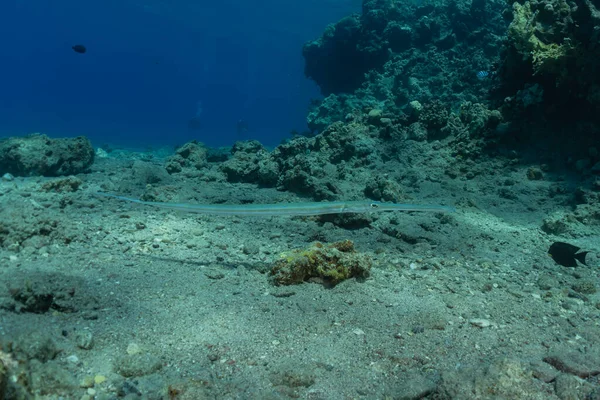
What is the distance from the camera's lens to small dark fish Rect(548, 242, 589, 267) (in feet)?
18.8

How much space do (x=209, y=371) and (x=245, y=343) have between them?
0.50m

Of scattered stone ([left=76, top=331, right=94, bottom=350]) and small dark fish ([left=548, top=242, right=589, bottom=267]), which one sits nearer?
scattered stone ([left=76, top=331, right=94, bottom=350])

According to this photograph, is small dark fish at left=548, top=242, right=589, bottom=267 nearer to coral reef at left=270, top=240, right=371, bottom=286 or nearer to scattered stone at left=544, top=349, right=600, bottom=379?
scattered stone at left=544, top=349, right=600, bottom=379

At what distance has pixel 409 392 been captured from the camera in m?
2.85

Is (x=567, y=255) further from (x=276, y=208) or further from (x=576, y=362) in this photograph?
(x=276, y=208)

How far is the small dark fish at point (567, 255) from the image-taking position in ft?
18.8

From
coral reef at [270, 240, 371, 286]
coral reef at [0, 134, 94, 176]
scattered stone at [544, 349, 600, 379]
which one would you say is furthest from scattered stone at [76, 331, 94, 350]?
coral reef at [0, 134, 94, 176]

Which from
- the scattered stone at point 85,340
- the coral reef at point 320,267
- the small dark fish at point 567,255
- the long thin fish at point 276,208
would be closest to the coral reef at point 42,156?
the long thin fish at point 276,208

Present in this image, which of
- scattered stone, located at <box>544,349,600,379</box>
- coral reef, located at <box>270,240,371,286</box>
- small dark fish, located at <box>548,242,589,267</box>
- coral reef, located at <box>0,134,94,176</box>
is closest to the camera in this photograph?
scattered stone, located at <box>544,349,600,379</box>

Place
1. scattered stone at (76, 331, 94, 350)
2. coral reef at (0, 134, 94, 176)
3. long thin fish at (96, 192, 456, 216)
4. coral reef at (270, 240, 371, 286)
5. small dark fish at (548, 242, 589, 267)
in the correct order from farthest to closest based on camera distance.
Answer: coral reef at (0, 134, 94, 176) → small dark fish at (548, 242, 589, 267) → long thin fish at (96, 192, 456, 216) → coral reef at (270, 240, 371, 286) → scattered stone at (76, 331, 94, 350)

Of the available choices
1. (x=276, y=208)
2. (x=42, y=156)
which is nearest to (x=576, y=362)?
(x=276, y=208)

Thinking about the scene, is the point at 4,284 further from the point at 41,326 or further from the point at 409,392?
the point at 409,392

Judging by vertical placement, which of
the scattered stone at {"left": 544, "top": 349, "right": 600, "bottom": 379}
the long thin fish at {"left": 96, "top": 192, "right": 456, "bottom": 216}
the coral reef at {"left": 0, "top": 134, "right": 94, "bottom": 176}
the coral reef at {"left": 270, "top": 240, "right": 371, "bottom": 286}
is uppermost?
the coral reef at {"left": 0, "top": 134, "right": 94, "bottom": 176}

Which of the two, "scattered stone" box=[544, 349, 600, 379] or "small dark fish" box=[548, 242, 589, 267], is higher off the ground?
"small dark fish" box=[548, 242, 589, 267]
